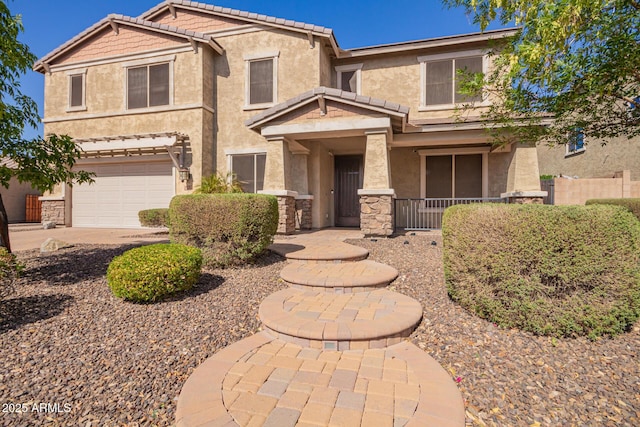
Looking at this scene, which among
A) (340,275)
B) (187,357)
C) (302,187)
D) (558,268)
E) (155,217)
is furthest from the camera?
(155,217)

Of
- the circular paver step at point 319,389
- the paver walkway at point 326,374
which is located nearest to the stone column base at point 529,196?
the paver walkway at point 326,374

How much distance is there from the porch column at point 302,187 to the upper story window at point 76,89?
9.31 m

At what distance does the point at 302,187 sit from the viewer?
10.0 meters

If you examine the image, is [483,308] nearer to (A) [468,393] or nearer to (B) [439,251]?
(A) [468,393]

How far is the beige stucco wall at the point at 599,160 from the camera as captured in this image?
1246 cm

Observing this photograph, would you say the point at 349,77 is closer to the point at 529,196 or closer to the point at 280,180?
the point at 280,180

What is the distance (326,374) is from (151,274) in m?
2.66

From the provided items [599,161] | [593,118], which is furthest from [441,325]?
[599,161]

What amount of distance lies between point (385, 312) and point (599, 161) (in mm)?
16685

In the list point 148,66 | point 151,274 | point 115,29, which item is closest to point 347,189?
point 151,274

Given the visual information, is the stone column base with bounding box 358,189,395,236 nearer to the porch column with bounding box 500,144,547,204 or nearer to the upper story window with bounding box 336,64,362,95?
the porch column with bounding box 500,144,547,204

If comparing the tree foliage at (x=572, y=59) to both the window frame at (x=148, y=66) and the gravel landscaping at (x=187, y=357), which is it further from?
the window frame at (x=148, y=66)

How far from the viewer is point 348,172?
38.7ft

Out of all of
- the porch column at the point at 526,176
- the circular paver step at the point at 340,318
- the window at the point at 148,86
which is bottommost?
the circular paver step at the point at 340,318
